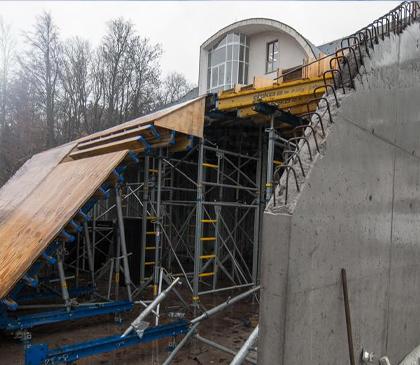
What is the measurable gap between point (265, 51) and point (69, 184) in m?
19.2

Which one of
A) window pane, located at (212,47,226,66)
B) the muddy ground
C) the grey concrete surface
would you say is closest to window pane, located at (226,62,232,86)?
window pane, located at (212,47,226,66)

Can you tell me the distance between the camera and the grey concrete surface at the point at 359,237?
2895 millimetres

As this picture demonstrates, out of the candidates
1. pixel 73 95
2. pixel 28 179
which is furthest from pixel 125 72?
pixel 28 179

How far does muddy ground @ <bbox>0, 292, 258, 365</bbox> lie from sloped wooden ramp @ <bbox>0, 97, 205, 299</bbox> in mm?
1429

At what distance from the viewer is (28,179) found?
10.3 m

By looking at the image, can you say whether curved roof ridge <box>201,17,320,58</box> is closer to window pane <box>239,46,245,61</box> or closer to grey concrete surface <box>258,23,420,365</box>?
window pane <box>239,46,245,61</box>

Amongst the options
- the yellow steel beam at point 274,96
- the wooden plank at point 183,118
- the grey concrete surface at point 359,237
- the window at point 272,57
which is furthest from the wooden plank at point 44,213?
the window at point 272,57

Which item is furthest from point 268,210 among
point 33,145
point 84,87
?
point 84,87

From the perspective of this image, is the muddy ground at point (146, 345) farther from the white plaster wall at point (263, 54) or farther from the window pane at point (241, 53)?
the window pane at point (241, 53)

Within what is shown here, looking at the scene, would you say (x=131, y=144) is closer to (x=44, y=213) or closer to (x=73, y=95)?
(x=44, y=213)

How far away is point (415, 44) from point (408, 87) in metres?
1.16

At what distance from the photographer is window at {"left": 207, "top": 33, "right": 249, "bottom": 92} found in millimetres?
23797

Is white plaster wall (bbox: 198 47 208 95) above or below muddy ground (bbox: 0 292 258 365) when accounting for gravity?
above

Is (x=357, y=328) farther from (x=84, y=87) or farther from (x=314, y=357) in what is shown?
(x=84, y=87)
